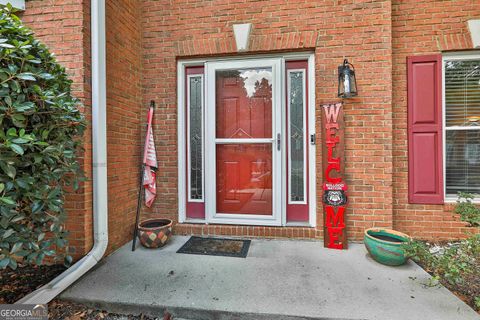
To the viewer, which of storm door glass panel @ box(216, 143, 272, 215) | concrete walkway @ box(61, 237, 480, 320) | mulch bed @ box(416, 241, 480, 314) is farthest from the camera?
storm door glass panel @ box(216, 143, 272, 215)

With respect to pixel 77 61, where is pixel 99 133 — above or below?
below

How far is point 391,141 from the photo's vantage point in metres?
2.75

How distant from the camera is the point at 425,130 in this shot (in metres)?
2.86

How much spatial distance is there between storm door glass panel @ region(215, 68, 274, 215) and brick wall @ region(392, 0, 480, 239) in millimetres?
1516

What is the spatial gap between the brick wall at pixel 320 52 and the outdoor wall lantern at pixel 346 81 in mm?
107

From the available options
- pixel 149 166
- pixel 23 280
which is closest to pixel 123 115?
pixel 149 166

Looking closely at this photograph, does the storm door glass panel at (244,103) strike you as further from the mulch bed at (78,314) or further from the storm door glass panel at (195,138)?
the mulch bed at (78,314)

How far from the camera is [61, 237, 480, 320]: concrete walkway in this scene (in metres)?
1.69

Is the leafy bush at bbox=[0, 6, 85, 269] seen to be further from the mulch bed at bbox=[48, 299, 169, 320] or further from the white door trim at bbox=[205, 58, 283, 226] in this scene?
the white door trim at bbox=[205, 58, 283, 226]

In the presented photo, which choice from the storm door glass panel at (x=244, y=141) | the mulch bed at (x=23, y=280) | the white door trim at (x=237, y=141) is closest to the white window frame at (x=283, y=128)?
the white door trim at (x=237, y=141)

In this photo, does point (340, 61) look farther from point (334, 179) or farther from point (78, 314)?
point (78, 314)

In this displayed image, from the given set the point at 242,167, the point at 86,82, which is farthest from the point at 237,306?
the point at 86,82

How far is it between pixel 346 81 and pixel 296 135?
81cm

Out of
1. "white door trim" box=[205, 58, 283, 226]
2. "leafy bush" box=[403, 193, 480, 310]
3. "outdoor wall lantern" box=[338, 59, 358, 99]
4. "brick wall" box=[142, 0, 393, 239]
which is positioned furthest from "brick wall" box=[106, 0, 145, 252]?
"leafy bush" box=[403, 193, 480, 310]
